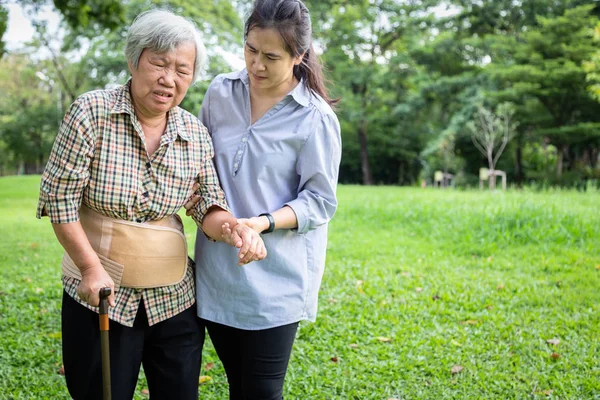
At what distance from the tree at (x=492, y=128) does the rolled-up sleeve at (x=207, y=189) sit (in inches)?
768

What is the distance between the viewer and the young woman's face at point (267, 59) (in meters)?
2.04

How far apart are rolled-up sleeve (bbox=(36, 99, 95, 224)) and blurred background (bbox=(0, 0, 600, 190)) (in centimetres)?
1593

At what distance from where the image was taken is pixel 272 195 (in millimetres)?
2135

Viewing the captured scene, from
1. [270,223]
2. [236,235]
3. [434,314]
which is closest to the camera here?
[236,235]

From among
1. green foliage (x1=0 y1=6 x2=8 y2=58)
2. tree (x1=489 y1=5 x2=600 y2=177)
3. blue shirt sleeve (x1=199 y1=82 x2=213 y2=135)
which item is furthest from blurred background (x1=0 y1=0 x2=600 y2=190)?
blue shirt sleeve (x1=199 y1=82 x2=213 y2=135)

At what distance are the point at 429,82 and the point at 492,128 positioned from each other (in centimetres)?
339

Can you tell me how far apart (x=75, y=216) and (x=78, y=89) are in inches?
1106

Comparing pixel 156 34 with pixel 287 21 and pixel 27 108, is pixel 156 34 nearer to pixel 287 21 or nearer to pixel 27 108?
pixel 287 21

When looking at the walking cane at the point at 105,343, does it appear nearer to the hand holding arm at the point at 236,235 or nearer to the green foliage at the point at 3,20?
the hand holding arm at the point at 236,235

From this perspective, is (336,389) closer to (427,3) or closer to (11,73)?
(427,3)

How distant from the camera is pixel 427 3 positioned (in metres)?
25.7

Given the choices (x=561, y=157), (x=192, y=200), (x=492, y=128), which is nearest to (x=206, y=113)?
(x=192, y=200)

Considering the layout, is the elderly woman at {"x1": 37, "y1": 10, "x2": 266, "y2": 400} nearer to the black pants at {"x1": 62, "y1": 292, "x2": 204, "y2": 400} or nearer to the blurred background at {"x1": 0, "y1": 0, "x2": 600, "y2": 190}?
the black pants at {"x1": 62, "y1": 292, "x2": 204, "y2": 400}

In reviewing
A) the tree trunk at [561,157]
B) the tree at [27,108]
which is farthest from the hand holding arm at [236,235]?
the tree at [27,108]
